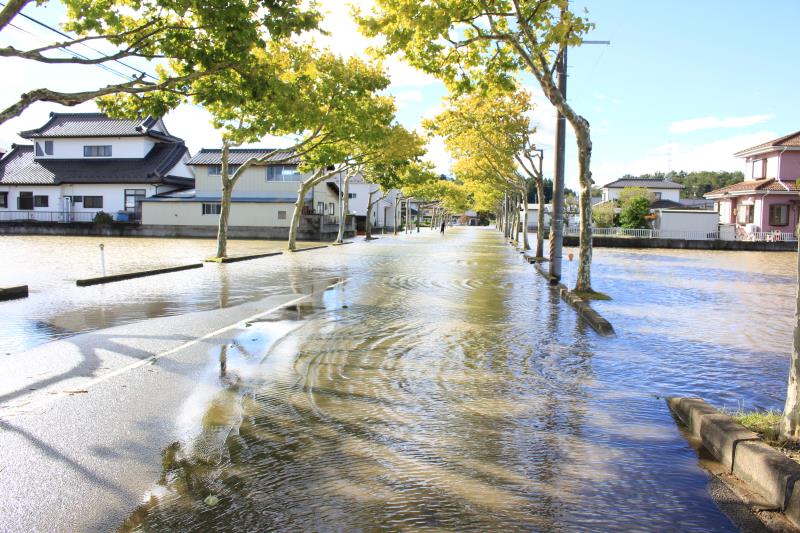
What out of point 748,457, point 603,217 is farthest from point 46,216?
point 748,457

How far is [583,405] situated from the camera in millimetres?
6277

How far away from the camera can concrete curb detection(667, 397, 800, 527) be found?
13.3 ft

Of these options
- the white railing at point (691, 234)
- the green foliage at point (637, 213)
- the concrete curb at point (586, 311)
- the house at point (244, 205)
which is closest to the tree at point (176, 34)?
the concrete curb at point (586, 311)

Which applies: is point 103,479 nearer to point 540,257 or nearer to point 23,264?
point 23,264

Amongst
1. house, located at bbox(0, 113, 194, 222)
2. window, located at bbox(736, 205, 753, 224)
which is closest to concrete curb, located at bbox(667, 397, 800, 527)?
window, located at bbox(736, 205, 753, 224)

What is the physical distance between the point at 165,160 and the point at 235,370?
51097 mm

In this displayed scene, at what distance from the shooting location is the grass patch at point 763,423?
504 cm

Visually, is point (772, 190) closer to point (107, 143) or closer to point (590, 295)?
point (590, 295)

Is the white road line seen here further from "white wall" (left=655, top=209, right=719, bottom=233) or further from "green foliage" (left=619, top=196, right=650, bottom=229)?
"white wall" (left=655, top=209, right=719, bottom=233)

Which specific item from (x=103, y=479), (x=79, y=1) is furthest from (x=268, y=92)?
(x=103, y=479)

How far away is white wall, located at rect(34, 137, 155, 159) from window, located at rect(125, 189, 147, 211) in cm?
345

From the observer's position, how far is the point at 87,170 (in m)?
53.7

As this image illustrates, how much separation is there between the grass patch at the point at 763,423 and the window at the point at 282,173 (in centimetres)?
4944

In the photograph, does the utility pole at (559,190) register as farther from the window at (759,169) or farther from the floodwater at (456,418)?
the window at (759,169)
